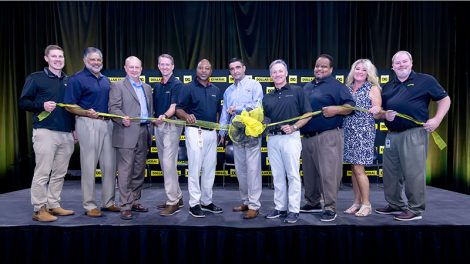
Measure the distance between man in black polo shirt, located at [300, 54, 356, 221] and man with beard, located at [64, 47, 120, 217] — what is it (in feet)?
7.04

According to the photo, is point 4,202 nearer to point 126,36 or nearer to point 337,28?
point 126,36

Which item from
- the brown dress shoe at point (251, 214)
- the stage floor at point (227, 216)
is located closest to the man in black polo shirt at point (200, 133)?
the stage floor at point (227, 216)

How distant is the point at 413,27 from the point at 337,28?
158 centimetres

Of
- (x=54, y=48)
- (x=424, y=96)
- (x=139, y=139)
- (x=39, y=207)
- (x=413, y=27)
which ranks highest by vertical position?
(x=413, y=27)

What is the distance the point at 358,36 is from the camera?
7551mm

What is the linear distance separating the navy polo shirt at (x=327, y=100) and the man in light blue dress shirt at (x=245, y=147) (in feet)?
1.95

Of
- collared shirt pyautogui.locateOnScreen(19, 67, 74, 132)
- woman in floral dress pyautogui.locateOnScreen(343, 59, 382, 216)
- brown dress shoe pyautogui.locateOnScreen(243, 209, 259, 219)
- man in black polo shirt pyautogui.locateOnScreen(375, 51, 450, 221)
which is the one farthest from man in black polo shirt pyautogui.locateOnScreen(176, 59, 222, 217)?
man in black polo shirt pyautogui.locateOnScreen(375, 51, 450, 221)

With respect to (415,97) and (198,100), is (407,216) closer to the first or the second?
(415,97)

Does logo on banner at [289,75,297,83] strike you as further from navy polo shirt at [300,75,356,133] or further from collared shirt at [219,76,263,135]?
navy polo shirt at [300,75,356,133]

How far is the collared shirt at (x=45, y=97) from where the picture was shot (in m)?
3.66

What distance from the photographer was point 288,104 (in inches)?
140

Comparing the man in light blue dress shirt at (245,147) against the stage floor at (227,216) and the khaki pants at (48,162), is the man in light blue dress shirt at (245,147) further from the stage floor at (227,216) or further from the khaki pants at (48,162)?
the khaki pants at (48,162)

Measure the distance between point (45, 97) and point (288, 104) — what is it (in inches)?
99.6
